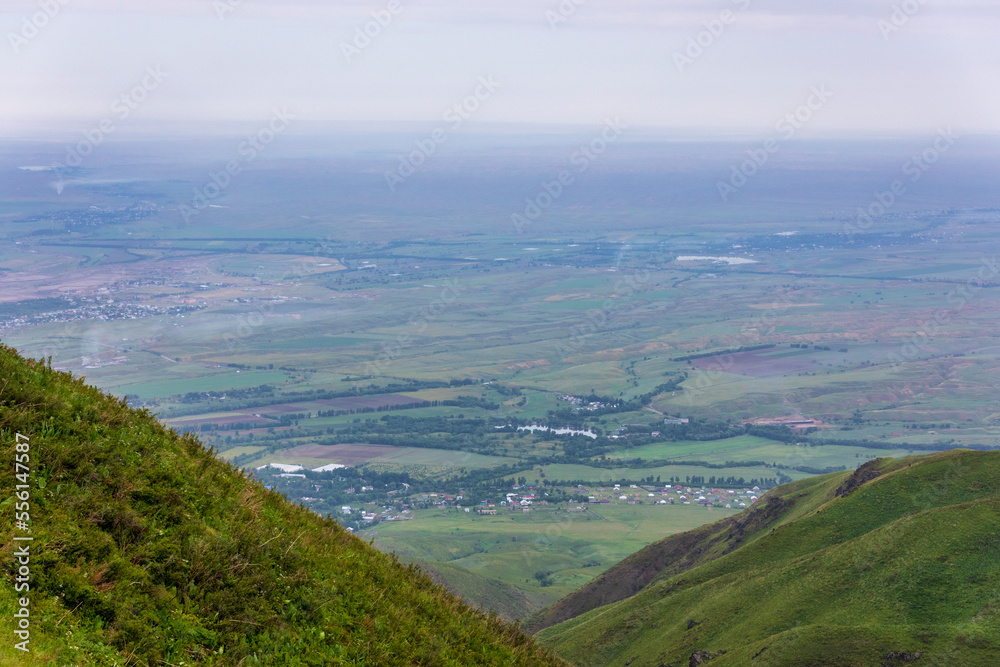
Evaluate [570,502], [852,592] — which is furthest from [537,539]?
[852,592]

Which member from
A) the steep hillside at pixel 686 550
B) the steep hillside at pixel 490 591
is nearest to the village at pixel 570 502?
the steep hillside at pixel 490 591

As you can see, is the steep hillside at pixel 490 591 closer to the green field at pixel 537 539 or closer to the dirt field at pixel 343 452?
the green field at pixel 537 539

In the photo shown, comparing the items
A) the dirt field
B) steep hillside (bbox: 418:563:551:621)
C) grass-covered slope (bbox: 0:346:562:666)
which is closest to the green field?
steep hillside (bbox: 418:563:551:621)

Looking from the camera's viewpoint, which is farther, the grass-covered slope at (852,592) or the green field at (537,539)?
the green field at (537,539)

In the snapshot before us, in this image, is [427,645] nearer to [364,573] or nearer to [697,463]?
[364,573]

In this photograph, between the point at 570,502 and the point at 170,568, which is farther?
the point at 570,502

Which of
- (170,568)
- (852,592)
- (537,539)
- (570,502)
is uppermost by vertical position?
(170,568)

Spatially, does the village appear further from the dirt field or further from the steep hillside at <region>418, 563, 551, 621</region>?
the steep hillside at <region>418, 563, 551, 621</region>

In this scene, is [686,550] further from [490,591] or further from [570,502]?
[570,502]
